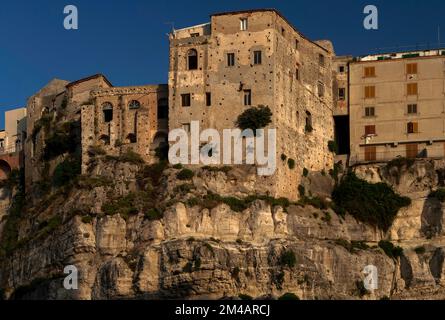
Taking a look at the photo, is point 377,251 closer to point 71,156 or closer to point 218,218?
point 218,218

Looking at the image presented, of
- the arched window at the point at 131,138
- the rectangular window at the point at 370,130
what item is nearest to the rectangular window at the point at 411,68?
the rectangular window at the point at 370,130

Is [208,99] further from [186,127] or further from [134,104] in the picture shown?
[134,104]

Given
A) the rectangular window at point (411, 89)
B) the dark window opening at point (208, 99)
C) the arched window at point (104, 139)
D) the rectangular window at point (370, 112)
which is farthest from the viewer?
the rectangular window at point (370, 112)

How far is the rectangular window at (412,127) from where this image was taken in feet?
351

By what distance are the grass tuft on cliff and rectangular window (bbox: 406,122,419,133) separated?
4705mm

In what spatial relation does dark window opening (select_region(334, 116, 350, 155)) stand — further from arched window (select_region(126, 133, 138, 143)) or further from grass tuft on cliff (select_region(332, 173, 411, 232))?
arched window (select_region(126, 133, 138, 143))

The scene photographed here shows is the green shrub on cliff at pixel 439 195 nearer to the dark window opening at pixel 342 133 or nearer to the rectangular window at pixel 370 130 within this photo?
the rectangular window at pixel 370 130

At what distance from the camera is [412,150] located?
107 metres

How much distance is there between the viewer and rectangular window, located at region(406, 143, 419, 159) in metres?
107

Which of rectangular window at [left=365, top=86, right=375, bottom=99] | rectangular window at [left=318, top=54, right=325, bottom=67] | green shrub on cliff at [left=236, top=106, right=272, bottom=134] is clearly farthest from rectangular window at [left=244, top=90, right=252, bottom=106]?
rectangular window at [left=365, top=86, right=375, bottom=99]

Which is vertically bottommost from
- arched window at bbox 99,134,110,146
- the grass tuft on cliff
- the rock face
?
the rock face

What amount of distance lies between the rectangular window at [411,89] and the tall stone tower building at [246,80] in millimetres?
7647

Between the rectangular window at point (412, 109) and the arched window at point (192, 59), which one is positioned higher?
the arched window at point (192, 59)
